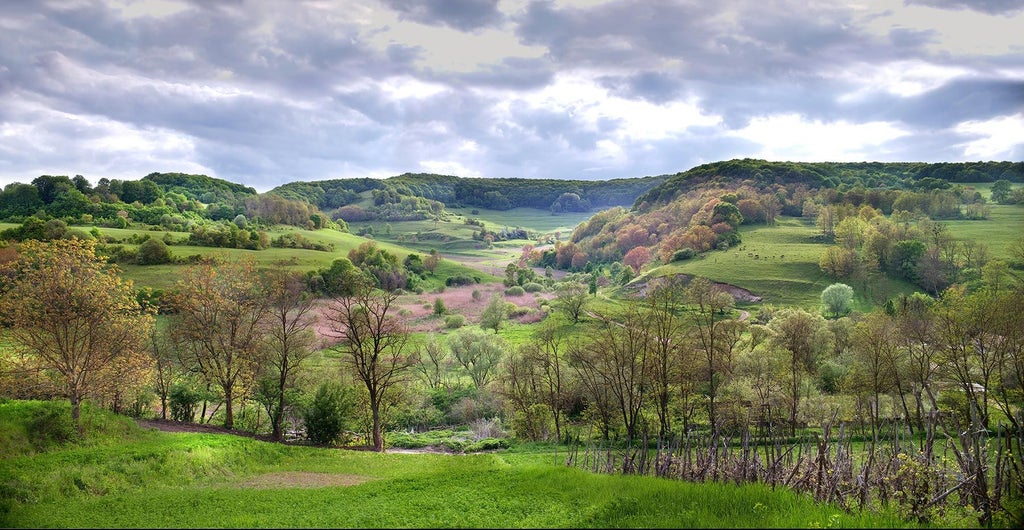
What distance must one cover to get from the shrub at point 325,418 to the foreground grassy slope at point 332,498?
13.2 m

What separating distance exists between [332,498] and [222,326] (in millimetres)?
32412

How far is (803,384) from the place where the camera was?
173 ft

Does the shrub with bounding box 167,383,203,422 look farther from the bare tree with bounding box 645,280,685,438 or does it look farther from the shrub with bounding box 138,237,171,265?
the shrub with bounding box 138,237,171,265

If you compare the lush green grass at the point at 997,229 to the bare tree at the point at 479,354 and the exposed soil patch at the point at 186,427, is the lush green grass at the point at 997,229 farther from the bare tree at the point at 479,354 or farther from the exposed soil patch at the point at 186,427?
the exposed soil patch at the point at 186,427

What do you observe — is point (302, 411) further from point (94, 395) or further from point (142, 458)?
point (142, 458)

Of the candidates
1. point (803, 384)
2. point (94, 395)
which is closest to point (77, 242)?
point (94, 395)

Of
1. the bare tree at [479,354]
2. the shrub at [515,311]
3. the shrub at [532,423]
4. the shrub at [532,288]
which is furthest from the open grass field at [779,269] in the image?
the shrub at [532,423]

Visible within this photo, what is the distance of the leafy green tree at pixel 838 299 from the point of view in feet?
293

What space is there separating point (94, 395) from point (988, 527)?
138ft

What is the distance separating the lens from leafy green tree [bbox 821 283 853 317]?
293ft

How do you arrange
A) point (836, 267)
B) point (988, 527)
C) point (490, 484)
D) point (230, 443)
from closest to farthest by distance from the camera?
point (988, 527), point (490, 484), point (230, 443), point (836, 267)

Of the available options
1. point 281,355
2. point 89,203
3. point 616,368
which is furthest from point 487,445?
point 89,203

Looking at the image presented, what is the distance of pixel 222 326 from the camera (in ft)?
146

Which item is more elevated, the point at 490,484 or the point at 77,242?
the point at 77,242
